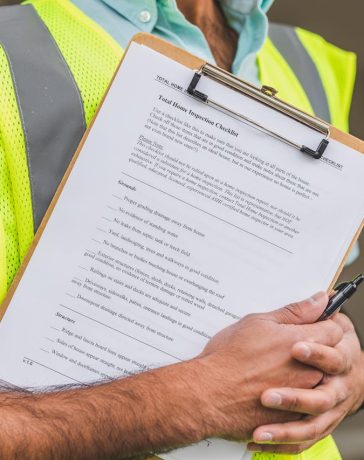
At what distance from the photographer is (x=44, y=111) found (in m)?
0.97

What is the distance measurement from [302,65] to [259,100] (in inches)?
21.5

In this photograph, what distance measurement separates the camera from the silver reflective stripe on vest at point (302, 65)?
4.53 ft

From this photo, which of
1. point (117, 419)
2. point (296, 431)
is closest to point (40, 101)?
point (117, 419)

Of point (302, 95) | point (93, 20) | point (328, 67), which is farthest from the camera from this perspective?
point (328, 67)

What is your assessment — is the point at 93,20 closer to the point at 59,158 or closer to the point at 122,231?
the point at 59,158

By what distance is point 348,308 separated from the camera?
1982 mm

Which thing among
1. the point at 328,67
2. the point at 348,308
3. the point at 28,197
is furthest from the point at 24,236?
the point at 348,308

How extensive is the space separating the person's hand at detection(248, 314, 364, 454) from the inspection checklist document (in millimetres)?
58

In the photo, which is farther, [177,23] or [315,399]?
[177,23]

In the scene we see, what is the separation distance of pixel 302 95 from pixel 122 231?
556 mm

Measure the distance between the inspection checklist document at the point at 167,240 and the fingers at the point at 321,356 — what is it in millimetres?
67

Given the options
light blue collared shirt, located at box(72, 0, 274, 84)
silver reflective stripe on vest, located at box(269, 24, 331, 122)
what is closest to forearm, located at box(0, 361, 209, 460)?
light blue collared shirt, located at box(72, 0, 274, 84)

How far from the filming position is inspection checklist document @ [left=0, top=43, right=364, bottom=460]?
0.92 m

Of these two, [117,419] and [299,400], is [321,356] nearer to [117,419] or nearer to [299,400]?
[299,400]
